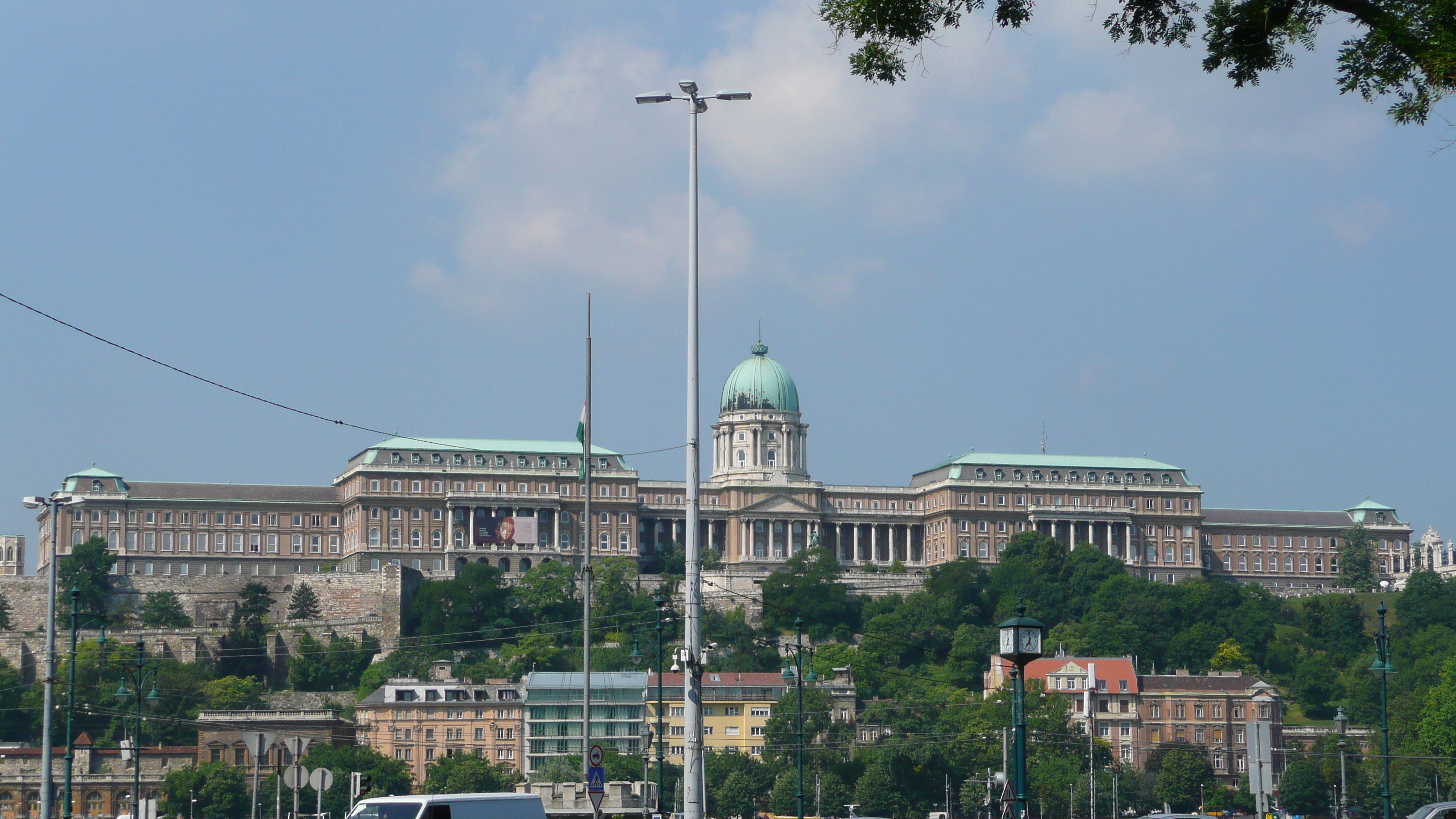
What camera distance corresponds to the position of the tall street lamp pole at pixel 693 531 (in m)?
29.3

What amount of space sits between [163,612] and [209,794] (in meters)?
55.7

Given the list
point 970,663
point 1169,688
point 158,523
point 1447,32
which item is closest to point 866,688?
point 970,663

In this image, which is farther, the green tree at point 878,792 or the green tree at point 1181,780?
the green tree at point 1181,780

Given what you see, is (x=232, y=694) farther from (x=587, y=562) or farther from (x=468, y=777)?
(x=587, y=562)

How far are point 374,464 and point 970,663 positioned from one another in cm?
6685

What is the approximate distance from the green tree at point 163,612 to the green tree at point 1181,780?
8537cm

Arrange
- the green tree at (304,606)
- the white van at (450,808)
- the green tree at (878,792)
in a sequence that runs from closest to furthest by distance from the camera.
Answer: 1. the white van at (450,808)
2. the green tree at (878,792)
3. the green tree at (304,606)

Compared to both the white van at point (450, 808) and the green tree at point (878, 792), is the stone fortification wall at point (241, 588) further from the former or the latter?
the white van at point (450, 808)

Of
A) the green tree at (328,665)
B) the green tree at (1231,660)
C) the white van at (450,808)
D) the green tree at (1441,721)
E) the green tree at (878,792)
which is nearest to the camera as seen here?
the white van at (450,808)

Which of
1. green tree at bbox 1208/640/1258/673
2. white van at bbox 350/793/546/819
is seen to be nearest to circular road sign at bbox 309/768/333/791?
white van at bbox 350/793/546/819

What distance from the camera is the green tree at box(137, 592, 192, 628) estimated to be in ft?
555

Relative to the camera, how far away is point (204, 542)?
643 feet

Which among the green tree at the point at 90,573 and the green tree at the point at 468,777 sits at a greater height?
the green tree at the point at 90,573

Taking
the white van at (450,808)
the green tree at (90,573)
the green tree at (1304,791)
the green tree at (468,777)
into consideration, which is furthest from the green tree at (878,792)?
the white van at (450,808)
